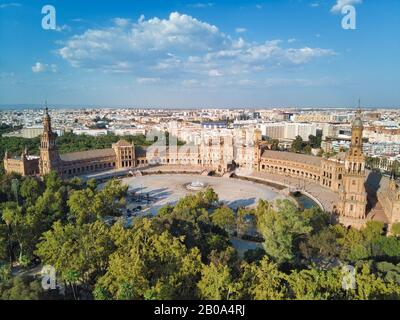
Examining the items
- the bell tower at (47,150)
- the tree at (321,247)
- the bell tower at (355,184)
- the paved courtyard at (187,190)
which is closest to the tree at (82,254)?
the tree at (321,247)

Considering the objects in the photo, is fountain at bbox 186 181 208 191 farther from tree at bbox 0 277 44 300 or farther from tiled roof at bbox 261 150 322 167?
tree at bbox 0 277 44 300

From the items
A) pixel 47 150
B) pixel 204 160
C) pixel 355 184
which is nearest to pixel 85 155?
pixel 47 150

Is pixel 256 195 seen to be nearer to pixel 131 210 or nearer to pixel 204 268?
pixel 131 210

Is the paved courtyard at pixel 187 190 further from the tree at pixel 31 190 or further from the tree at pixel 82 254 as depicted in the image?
the tree at pixel 82 254

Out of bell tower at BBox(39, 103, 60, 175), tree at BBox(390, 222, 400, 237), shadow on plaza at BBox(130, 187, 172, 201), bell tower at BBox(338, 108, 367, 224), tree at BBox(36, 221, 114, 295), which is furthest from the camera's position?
bell tower at BBox(39, 103, 60, 175)

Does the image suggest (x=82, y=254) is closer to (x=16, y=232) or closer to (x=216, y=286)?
(x=16, y=232)

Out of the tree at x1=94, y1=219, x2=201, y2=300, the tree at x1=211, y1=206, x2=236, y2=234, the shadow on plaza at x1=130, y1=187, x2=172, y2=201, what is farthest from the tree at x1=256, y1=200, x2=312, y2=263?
the shadow on plaza at x1=130, y1=187, x2=172, y2=201
